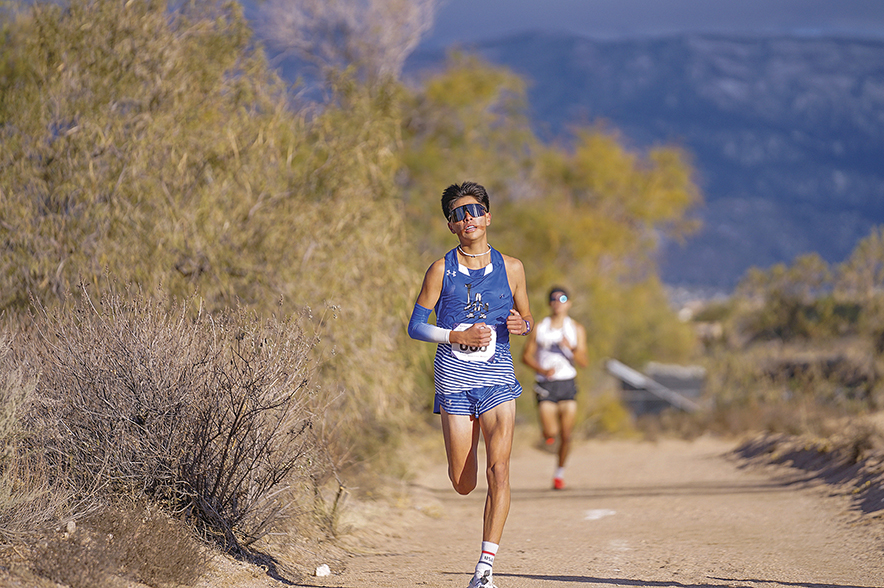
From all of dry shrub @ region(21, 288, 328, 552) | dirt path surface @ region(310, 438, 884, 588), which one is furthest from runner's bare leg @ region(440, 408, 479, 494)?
dry shrub @ region(21, 288, 328, 552)

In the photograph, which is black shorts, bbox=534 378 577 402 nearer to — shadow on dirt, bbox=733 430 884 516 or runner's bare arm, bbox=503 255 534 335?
shadow on dirt, bbox=733 430 884 516

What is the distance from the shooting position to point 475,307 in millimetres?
4805

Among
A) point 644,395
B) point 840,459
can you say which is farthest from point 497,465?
point 644,395

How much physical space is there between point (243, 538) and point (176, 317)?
4.81ft

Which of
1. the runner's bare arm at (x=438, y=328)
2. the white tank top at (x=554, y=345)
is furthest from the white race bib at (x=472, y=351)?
the white tank top at (x=554, y=345)

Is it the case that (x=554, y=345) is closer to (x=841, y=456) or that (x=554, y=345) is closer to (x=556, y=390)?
(x=556, y=390)

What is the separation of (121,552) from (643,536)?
12.9 feet

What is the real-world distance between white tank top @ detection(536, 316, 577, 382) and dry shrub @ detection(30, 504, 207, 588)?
494 centimetres

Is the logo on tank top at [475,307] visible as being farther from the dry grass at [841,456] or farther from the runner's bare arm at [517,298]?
the dry grass at [841,456]

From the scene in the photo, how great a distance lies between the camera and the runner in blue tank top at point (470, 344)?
15.4 feet

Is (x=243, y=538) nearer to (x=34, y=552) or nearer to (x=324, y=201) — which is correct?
(x=34, y=552)

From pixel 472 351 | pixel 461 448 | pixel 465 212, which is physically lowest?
pixel 461 448

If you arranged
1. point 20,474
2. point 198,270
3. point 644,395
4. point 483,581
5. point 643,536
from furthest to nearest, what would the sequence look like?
point 644,395 < point 198,270 < point 643,536 < point 20,474 < point 483,581

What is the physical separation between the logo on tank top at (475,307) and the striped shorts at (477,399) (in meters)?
0.40
